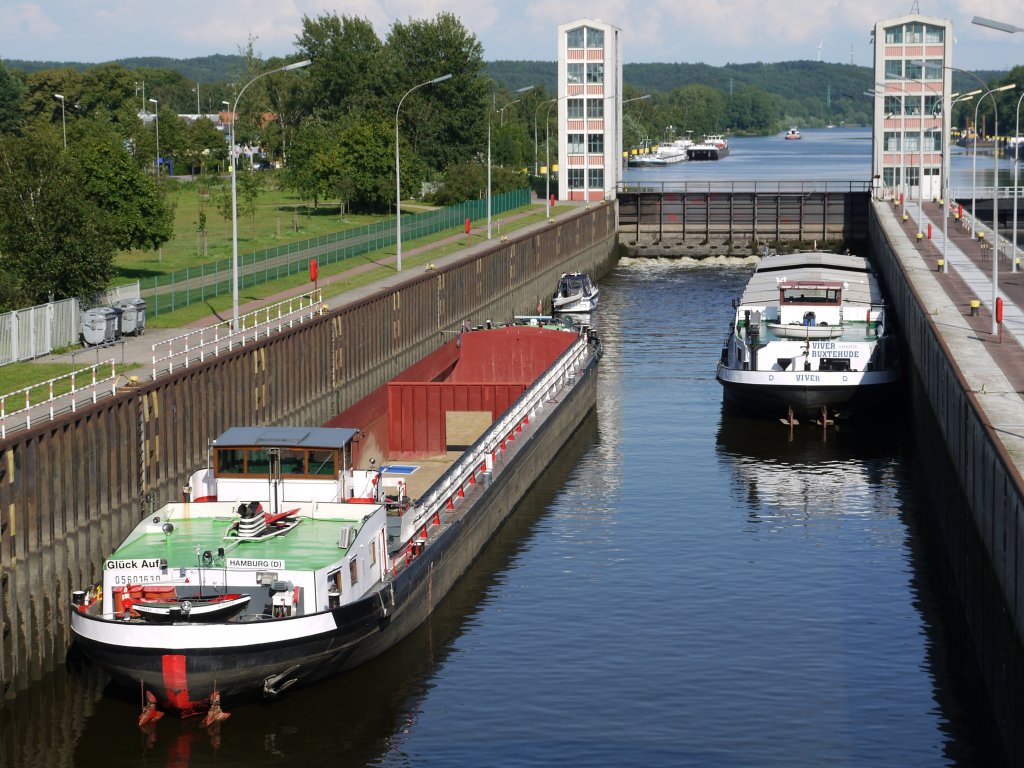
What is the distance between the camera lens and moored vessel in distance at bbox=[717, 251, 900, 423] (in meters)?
56.7

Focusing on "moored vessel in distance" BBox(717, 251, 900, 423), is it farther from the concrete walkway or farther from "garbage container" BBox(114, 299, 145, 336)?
"garbage container" BBox(114, 299, 145, 336)

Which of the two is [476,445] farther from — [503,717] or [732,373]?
[732,373]

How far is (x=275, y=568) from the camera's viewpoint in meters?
28.9

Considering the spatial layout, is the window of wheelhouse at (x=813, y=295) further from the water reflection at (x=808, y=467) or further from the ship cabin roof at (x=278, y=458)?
the ship cabin roof at (x=278, y=458)

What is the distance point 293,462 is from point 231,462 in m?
1.29

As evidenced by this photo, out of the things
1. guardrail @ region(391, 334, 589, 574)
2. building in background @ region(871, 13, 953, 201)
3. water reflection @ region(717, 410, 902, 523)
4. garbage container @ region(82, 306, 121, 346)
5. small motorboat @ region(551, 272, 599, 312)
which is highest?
building in background @ region(871, 13, 953, 201)

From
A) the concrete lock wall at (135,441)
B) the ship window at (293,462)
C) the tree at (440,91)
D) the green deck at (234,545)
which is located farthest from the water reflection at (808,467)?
the tree at (440,91)

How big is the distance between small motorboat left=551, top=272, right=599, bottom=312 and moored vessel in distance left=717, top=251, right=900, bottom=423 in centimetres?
2266

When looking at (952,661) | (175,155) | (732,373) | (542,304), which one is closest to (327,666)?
(952,661)

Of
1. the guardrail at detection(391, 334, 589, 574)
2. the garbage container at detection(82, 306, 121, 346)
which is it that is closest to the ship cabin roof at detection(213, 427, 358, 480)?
the guardrail at detection(391, 334, 589, 574)

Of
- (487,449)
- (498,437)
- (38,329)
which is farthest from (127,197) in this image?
(487,449)

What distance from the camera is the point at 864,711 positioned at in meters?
29.8

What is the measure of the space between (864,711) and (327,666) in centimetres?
1029

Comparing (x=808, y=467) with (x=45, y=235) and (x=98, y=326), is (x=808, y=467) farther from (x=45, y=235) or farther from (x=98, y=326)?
(x=45, y=235)
